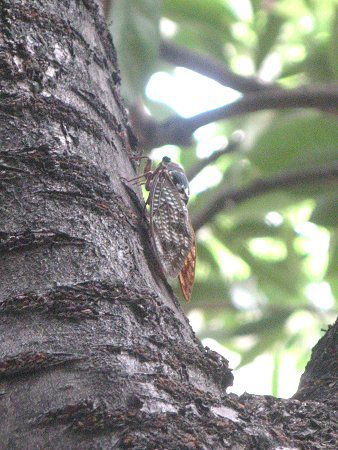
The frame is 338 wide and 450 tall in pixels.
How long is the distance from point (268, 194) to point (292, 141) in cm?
24

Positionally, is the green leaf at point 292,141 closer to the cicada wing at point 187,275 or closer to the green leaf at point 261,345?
the green leaf at point 261,345

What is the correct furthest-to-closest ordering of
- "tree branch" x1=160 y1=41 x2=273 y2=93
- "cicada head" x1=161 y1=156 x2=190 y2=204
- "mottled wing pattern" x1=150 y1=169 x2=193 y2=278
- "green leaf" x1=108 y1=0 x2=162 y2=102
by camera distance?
"tree branch" x1=160 y1=41 x2=273 y2=93 < "green leaf" x1=108 y1=0 x2=162 y2=102 < "cicada head" x1=161 y1=156 x2=190 y2=204 < "mottled wing pattern" x1=150 y1=169 x2=193 y2=278

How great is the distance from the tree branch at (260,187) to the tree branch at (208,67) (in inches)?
17.4

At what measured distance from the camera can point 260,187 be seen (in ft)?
11.2

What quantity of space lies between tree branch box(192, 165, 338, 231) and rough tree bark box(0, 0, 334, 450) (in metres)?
1.75

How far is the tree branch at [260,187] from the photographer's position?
3277 mm

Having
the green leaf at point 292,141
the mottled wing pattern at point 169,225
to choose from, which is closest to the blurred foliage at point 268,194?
the green leaf at point 292,141

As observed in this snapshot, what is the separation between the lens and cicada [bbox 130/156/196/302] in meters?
1.60

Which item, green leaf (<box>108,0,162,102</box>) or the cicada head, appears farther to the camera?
green leaf (<box>108,0,162,102</box>)

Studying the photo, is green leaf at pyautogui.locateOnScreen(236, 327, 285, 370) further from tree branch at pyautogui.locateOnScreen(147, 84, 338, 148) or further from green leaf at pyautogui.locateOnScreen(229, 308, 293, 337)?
tree branch at pyautogui.locateOnScreen(147, 84, 338, 148)

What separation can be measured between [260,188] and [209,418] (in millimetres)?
2394

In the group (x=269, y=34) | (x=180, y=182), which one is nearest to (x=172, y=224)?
(x=180, y=182)

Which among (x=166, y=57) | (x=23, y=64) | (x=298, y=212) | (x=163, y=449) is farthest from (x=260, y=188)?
(x=163, y=449)

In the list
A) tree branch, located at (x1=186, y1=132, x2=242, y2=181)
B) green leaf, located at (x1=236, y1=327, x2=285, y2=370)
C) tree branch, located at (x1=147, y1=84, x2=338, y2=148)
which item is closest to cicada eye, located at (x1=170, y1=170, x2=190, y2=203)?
tree branch, located at (x1=147, y1=84, x2=338, y2=148)
